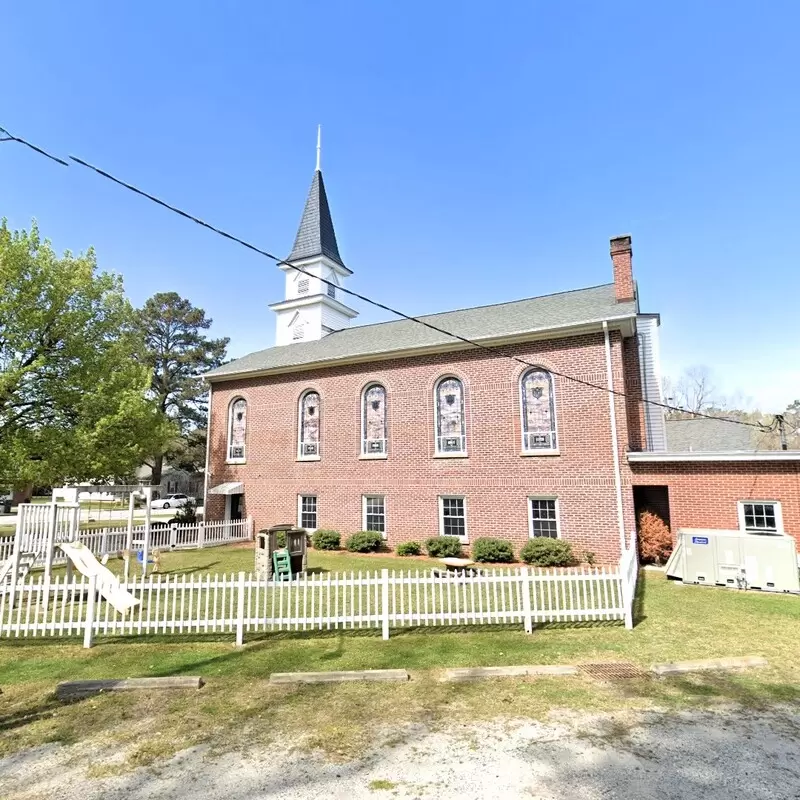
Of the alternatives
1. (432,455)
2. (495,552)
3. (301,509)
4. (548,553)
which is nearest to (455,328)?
(432,455)

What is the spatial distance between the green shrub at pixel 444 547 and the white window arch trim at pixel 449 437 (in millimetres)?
2979

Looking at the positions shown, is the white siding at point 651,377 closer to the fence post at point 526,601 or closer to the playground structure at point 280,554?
the fence post at point 526,601

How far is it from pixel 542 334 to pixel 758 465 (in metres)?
7.34

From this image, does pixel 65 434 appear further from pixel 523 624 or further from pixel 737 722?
pixel 737 722

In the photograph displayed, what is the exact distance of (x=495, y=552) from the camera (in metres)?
16.1

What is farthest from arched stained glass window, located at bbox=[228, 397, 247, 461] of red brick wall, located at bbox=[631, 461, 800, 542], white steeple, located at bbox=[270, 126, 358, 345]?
red brick wall, located at bbox=[631, 461, 800, 542]

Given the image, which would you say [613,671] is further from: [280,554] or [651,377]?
[651,377]

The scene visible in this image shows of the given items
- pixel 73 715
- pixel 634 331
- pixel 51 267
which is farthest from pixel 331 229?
pixel 73 715

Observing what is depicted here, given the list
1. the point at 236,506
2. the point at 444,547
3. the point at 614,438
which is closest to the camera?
the point at 614,438

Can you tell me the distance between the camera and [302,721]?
17.6 ft

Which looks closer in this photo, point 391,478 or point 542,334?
point 542,334

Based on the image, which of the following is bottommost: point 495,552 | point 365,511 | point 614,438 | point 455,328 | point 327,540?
point 495,552

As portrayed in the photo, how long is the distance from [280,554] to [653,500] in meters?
12.9

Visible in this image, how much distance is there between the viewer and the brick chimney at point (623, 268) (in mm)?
17359
